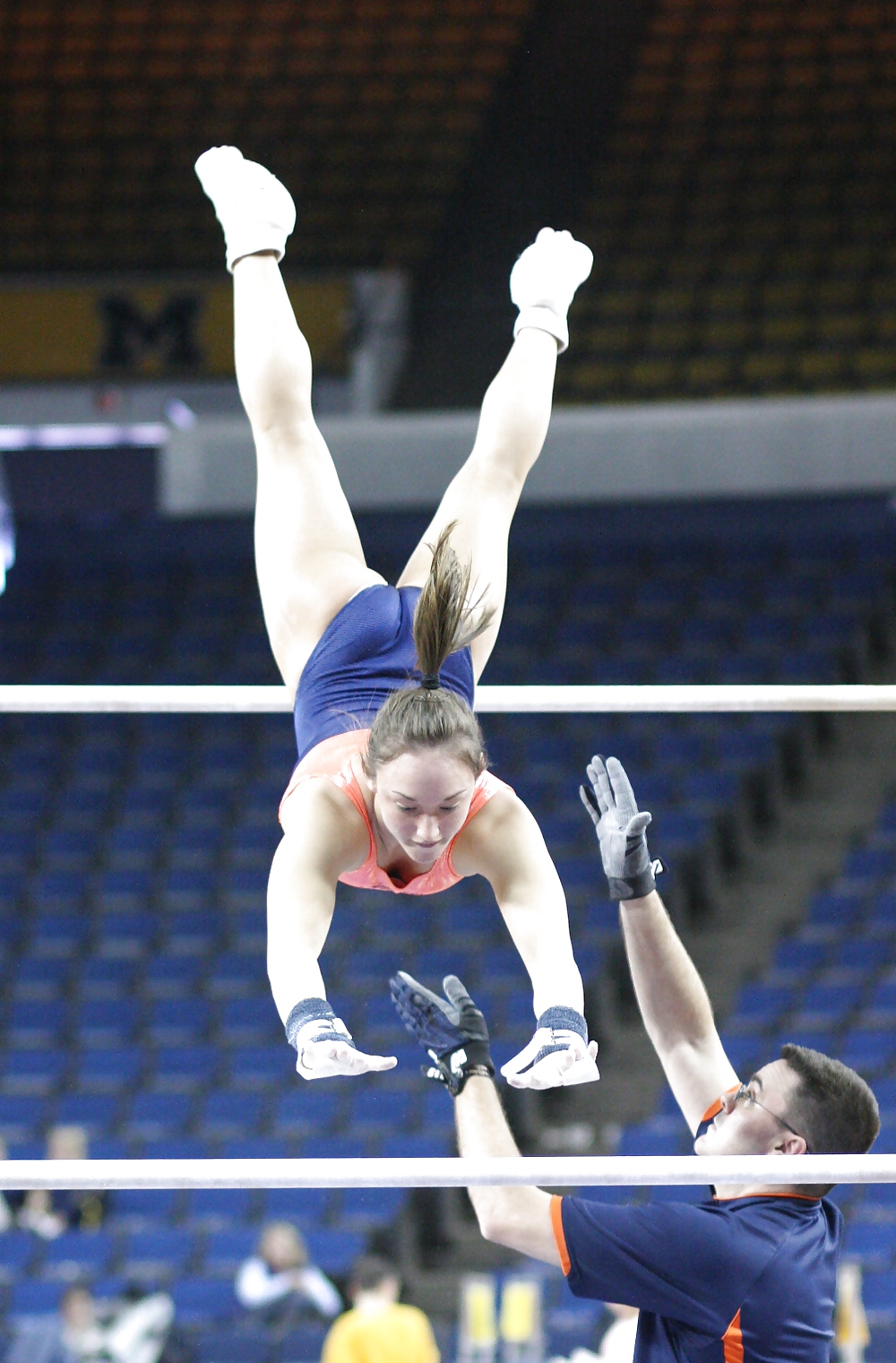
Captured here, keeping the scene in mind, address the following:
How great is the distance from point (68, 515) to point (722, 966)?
15.6 ft

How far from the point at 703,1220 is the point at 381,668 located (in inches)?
40.8

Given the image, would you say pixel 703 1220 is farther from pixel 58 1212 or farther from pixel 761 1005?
pixel 761 1005

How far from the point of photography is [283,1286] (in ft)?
19.8

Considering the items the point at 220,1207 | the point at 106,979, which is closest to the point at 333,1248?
the point at 220,1207

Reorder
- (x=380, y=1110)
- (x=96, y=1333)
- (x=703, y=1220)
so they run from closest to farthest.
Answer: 1. (x=703, y=1220)
2. (x=96, y=1333)
3. (x=380, y=1110)

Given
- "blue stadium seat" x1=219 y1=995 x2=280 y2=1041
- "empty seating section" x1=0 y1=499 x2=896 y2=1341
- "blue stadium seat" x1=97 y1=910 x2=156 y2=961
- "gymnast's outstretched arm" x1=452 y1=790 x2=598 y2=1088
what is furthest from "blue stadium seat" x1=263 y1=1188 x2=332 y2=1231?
"gymnast's outstretched arm" x1=452 y1=790 x2=598 y2=1088

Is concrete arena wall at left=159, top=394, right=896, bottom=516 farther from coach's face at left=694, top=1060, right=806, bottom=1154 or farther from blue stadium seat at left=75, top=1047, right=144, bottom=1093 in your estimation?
coach's face at left=694, top=1060, right=806, bottom=1154

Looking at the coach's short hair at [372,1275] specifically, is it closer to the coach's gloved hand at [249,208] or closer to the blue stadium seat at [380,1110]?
the blue stadium seat at [380,1110]

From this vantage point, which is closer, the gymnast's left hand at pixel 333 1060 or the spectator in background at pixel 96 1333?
the gymnast's left hand at pixel 333 1060

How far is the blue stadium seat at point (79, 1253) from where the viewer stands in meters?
6.61

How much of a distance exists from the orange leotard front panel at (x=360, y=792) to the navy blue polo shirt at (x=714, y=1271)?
0.55 meters

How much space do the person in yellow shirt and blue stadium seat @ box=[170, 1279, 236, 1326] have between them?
3.51 feet

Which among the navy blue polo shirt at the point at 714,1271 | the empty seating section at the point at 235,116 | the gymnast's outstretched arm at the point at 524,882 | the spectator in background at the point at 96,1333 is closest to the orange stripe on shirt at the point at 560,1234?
the navy blue polo shirt at the point at 714,1271

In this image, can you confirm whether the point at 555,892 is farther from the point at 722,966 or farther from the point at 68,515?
the point at 68,515
